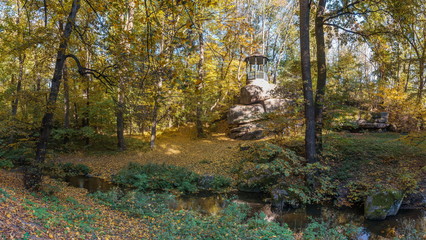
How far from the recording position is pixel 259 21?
28.1 metres

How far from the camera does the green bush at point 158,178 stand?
9.33 metres

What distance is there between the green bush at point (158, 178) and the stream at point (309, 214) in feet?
2.68

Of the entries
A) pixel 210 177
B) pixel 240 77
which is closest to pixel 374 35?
pixel 210 177

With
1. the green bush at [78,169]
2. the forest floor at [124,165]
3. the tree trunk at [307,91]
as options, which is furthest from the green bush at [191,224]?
the green bush at [78,169]

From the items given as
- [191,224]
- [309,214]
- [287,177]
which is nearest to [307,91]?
[287,177]

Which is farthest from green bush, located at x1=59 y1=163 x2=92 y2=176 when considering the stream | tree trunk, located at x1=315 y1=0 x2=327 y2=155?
tree trunk, located at x1=315 y1=0 x2=327 y2=155

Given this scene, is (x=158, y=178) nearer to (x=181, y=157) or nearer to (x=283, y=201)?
(x=181, y=157)

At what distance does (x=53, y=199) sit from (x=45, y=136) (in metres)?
1.70

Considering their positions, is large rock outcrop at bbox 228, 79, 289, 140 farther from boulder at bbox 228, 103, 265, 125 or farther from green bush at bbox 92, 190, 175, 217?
Answer: green bush at bbox 92, 190, 175, 217

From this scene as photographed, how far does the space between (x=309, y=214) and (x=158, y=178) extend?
5400 millimetres

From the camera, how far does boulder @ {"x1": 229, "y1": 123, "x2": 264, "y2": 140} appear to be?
1595 centimetres

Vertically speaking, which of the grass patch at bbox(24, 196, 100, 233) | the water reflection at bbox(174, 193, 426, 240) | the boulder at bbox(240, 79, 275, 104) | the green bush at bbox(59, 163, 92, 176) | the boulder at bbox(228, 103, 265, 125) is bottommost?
the water reflection at bbox(174, 193, 426, 240)

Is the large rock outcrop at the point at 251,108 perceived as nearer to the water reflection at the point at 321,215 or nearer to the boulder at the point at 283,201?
the boulder at the point at 283,201

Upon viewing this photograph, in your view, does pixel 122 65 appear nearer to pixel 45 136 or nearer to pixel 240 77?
pixel 45 136
